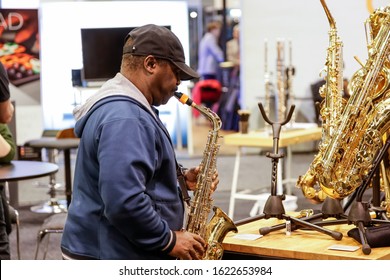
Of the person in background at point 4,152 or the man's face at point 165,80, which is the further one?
the person in background at point 4,152

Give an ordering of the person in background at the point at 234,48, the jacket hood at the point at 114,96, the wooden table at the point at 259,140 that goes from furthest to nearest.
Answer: the person in background at the point at 234,48 < the wooden table at the point at 259,140 < the jacket hood at the point at 114,96

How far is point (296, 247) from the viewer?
3410mm

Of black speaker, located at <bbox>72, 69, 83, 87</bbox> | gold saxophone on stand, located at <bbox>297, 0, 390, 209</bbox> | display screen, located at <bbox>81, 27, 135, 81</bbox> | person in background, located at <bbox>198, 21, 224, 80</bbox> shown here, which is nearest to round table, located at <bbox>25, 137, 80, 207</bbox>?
display screen, located at <bbox>81, 27, 135, 81</bbox>

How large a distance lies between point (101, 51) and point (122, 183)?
17.5ft

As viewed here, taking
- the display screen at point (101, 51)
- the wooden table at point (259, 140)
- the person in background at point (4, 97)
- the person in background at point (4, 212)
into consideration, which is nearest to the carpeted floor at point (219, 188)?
the wooden table at point (259, 140)

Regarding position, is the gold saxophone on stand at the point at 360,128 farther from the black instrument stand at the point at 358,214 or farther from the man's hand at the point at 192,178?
the man's hand at the point at 192,178

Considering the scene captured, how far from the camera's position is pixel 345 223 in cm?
377

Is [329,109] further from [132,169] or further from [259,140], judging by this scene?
[259,140]

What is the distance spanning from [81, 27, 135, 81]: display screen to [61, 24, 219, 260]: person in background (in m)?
4.84

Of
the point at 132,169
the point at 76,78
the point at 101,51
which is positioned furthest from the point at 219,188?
the point at 132,169

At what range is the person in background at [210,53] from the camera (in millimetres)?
15688

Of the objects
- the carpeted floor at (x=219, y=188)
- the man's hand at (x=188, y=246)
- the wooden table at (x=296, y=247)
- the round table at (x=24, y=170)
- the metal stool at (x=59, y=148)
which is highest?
the man's hand at (x=188, y=246)

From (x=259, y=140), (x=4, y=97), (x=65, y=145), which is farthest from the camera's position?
(x=65, y=145)
